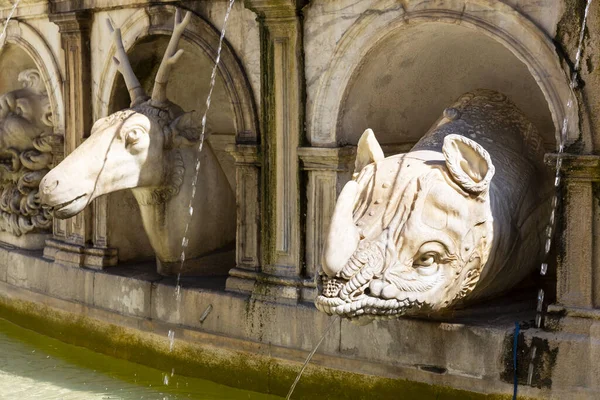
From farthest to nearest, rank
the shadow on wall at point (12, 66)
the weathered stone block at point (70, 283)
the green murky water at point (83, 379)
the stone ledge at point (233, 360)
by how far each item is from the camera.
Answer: the shadow on wall at point (12, 66) < the weathered stone block at point (70, 283) < the green murky water at point (83, 379) < the stone ledge at point (233, 360)

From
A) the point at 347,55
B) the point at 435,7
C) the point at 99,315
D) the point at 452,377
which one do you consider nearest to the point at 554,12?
the point at 435,7

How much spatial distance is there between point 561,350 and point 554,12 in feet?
5.84

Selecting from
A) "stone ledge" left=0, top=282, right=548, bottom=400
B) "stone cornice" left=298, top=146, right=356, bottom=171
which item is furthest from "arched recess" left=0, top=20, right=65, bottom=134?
"stone cornice" left=298, top=146, right=356, bottom=171

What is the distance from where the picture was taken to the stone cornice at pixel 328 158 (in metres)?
6.50

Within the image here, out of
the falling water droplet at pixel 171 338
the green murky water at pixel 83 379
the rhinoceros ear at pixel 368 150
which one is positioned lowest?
the green murky water at pixel 83 379

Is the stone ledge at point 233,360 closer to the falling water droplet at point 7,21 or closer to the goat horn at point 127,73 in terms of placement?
the goat horn at point 127,73

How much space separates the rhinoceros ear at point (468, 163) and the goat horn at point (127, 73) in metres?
2.97

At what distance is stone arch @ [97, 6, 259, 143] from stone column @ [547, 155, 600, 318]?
230 cm

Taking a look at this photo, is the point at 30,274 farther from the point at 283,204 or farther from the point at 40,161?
the point at 283,204

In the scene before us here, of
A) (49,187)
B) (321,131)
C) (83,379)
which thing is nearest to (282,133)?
(321,131)

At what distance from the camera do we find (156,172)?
23.7 feet

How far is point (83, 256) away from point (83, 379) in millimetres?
1414

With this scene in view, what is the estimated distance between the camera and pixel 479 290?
5770 mm

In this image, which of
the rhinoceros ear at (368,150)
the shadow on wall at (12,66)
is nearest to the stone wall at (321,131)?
the rhinoceros ear at (368,150)
